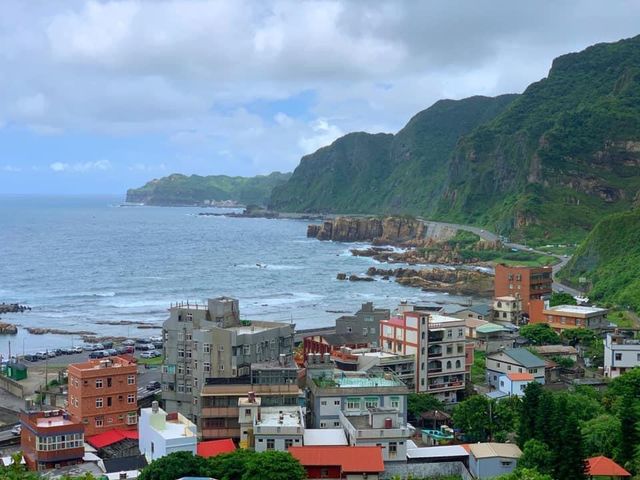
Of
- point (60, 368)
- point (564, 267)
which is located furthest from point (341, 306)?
point (60, 368)

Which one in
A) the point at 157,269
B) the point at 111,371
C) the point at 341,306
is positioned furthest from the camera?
the point at 157,269

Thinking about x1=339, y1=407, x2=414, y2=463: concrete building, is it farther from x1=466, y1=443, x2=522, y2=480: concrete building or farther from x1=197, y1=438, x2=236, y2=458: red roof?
x1=197, y1=438, x2=236, y2=458: red roof

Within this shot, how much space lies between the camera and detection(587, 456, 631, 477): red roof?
37.2m

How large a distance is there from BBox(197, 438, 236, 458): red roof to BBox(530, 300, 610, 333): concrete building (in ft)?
142

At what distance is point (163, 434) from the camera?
1533 inches

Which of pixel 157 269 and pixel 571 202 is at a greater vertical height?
pixel 571 202

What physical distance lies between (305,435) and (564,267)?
9319 centimetres

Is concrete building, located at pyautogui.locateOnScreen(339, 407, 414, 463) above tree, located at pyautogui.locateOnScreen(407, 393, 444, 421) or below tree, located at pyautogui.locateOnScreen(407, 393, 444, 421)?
above

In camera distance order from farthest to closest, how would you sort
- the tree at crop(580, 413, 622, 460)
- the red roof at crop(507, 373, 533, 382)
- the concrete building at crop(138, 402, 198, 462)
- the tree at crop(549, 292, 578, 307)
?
the tree at crop(549, 292, 578, 307)
the red roof at crop(507, 373, 533, 382)
the tree at crop(580, 413, 622, 460)
the concrete building at crop(138, 402, 198, 462)

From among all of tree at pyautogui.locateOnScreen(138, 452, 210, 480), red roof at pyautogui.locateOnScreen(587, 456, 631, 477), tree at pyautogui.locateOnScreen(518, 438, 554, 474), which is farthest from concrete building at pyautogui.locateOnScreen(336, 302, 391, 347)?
tree at pyautogui.locateOnScreen(138, 452, 210, 480)

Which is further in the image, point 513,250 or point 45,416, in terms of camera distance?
point 513,250

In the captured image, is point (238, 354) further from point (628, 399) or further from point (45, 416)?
point (628, 399)

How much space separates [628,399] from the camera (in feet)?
133

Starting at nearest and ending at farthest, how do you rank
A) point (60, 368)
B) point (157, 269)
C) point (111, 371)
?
point (111, 371) → point (60, 368) → point (157, 269)
